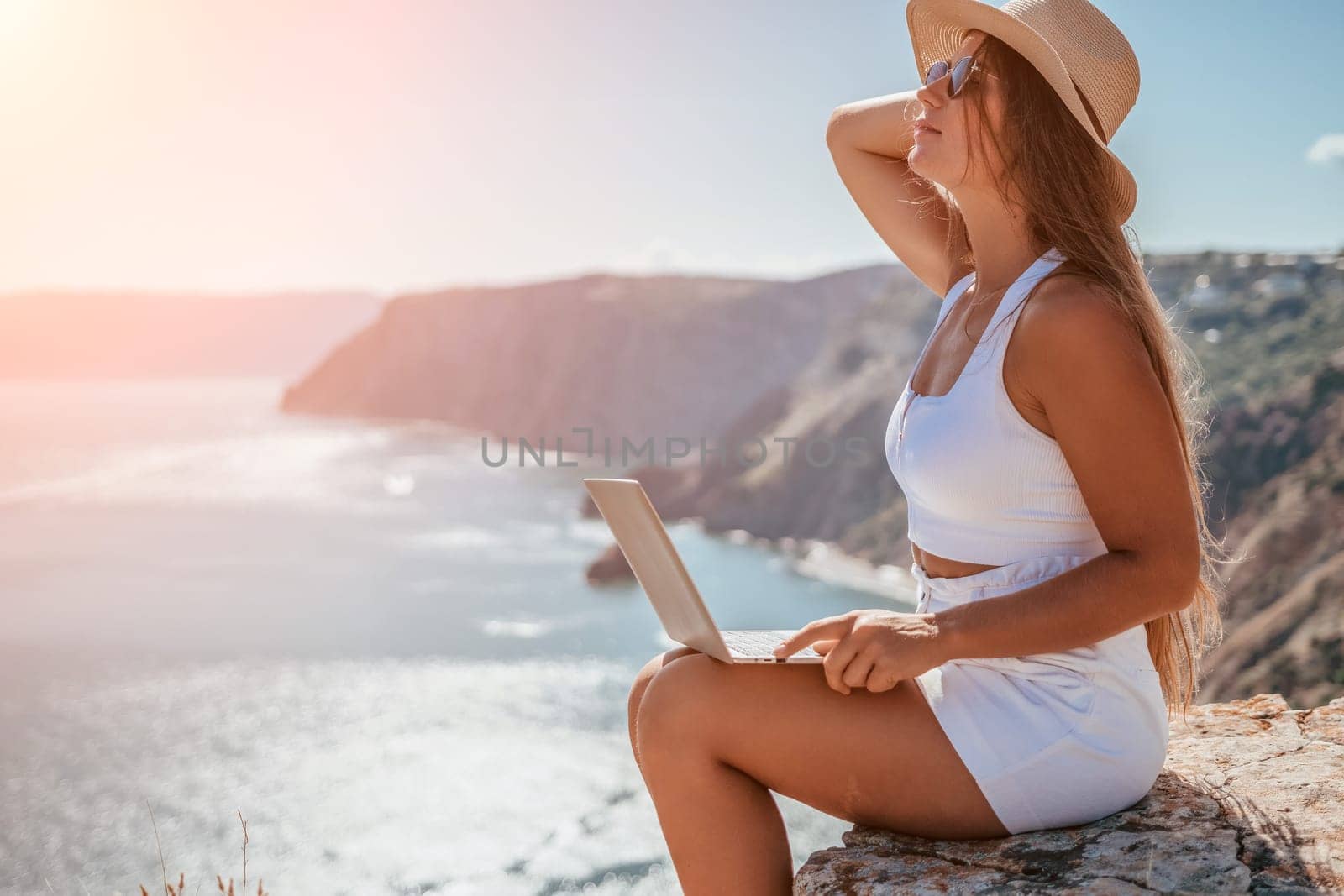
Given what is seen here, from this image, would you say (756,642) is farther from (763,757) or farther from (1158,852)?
(1158,852)

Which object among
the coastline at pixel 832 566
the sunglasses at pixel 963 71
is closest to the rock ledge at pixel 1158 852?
the sunglasses at pixel 963 71

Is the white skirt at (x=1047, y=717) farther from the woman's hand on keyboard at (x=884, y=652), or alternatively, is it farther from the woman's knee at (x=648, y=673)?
the woman's knee at (x=648, y=673)

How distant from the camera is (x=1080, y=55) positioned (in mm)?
1403

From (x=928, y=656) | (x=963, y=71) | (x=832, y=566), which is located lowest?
(x=832, y=566)

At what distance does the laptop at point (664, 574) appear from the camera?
1.27 m

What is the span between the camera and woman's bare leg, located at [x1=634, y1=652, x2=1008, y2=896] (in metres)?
1.32

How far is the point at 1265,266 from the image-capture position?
138ft

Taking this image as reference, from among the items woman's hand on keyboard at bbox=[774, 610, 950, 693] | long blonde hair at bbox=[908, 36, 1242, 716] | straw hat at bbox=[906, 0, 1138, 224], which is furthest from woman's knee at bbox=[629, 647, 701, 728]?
straw hat at bbox=[906, 0, 1138, 224]

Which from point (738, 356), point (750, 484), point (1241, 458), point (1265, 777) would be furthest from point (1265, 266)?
point (1265, 777)

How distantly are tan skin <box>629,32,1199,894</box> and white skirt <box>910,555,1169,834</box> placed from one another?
0.04 m

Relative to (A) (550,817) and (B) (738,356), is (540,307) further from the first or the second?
(A) (550,817)

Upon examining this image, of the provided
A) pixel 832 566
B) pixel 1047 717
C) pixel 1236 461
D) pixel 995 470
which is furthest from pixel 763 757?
pixel 832 566

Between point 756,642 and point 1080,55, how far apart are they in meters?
0.95

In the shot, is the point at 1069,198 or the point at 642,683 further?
the point at 642,683
